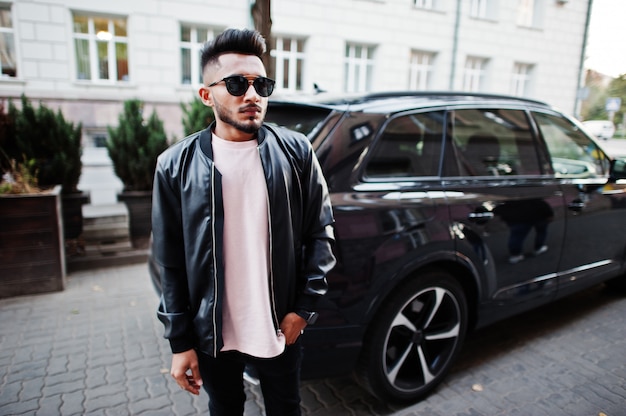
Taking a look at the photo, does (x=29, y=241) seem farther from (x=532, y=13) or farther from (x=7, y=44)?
(x=532, y=13)

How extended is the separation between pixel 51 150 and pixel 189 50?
6102 mm

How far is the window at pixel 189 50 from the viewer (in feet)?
33.3

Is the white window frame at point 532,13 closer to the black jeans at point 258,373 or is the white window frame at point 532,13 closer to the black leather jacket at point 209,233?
the black leather jacket at point 209,233

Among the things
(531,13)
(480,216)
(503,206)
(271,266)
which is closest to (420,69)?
(531,13)

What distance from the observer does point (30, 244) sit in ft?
13.0

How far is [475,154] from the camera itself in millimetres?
2744

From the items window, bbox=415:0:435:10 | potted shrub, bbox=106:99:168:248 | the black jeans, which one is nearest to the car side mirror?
the black jeans

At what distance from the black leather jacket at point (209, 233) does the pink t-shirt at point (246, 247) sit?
26 mm

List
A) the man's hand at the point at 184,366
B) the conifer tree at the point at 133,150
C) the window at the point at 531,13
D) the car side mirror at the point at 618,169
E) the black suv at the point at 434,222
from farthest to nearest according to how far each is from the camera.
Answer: the window at the point at 531,13 → the conifer tree at the point at 133,150 → the car side mirror at the point at 618,169 → the black suv at the point at 434,222 → the man's hand at the point at 184,366

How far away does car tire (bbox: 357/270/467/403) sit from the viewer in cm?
227

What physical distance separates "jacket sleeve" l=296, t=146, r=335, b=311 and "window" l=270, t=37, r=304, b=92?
411 inches

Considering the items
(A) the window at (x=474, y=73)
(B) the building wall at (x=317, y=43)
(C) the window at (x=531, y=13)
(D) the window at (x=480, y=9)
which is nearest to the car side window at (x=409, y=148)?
(B) the building wall at (x=317, y=43)

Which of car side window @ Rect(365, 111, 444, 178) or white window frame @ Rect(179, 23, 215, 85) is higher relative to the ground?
white window frame @ Rect(179, 23, 215, 85)

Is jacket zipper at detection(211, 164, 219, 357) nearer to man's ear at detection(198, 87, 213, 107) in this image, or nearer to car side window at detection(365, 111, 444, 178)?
man's ear at detection(198, 87, 213, 107)
